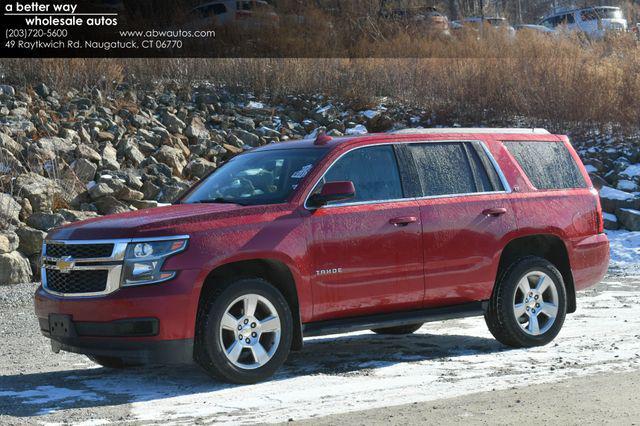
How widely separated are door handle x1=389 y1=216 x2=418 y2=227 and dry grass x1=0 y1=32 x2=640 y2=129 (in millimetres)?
15437

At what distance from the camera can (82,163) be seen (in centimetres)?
1761

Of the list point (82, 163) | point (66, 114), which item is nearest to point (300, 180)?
point (82, 163)

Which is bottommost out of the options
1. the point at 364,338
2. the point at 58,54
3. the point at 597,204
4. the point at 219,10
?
the point at 364,338

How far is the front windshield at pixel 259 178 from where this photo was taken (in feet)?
26.1

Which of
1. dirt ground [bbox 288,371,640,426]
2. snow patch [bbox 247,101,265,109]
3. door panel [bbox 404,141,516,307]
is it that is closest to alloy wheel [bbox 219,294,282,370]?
dirt ground [bbox 288,371,640,426]

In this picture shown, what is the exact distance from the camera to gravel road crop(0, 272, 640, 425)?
644cm

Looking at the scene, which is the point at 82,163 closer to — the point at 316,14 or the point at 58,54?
the point at 58,54

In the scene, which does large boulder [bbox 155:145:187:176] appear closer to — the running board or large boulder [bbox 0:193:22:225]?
large boulder [bbox 0:193:22:225]

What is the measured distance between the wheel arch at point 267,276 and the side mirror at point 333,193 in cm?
56

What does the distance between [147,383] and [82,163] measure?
10524mm

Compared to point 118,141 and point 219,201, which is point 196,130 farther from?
point 219,201

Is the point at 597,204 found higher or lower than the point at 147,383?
higher

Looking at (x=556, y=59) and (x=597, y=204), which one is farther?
(x=556, y=59)

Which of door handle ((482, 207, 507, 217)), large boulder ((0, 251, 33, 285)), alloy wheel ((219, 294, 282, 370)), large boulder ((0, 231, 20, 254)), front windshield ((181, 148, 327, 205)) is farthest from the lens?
large boulder ((0, 231, 20, 254))
